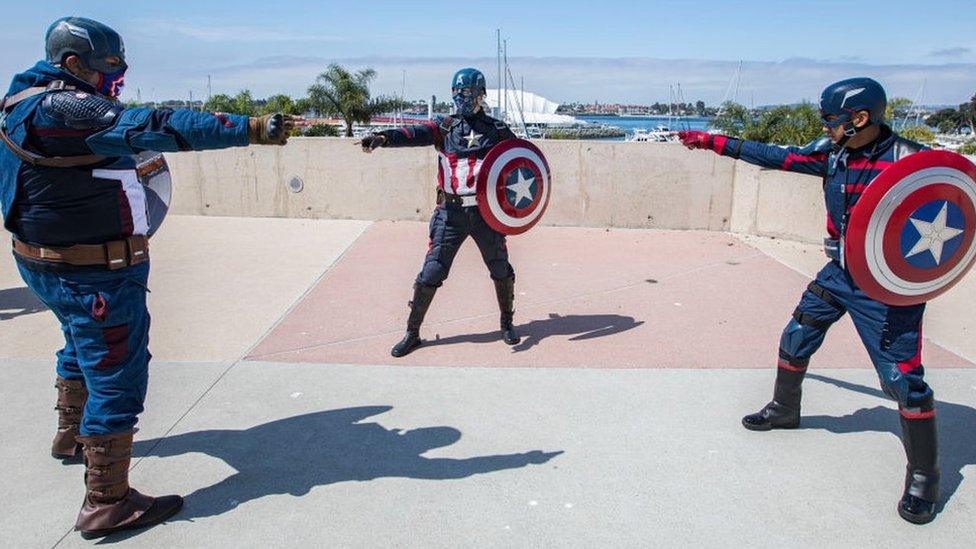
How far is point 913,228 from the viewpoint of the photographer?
2705mm

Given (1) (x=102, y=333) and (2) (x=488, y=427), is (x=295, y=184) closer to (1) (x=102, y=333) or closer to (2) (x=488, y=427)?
(2) (x=488, y=427)

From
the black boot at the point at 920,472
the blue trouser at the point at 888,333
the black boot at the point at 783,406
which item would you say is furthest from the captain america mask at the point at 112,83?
the black boot at the point at 920,472

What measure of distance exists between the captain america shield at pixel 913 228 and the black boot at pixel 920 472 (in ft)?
1.74

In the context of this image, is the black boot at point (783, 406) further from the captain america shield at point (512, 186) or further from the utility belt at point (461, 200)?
the utility belt at point (461, 200)

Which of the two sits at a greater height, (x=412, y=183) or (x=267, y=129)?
(x=267, y=129)

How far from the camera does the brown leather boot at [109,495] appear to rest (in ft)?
8.76

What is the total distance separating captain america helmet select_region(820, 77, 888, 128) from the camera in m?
2.89

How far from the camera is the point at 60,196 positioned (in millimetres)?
2602

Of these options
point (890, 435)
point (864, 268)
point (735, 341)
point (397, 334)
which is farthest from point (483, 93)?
point (890, 435)

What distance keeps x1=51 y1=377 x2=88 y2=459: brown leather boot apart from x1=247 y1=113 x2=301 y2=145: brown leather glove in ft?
4.99

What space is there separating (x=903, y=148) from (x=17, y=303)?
614cm

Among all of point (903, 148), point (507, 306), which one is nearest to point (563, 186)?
point (507, 306)

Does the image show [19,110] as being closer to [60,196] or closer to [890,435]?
[60,196]

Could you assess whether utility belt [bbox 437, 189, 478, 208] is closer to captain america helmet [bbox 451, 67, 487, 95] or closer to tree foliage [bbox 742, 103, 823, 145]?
captain america helmet [bbox 451, 67, 487, 95]
